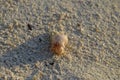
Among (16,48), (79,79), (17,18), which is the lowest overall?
(79,79)

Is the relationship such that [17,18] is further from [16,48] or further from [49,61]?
[49,61]

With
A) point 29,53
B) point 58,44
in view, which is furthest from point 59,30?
point 29,53

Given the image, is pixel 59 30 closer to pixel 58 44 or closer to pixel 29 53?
pixel 58 44

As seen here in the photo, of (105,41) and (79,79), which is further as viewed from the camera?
(105,41)

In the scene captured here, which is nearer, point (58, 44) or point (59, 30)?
point (58, 44)

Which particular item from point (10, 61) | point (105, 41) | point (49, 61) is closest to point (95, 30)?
point (105, 41)
